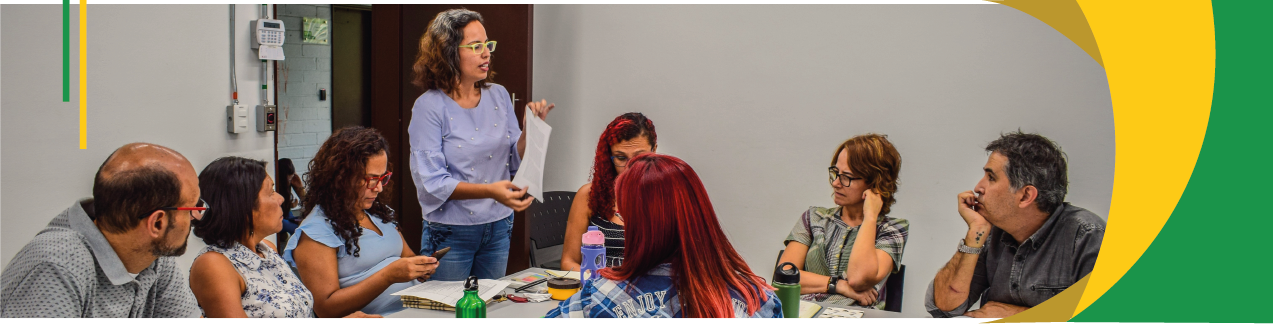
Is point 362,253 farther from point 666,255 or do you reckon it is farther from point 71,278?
point 666,255

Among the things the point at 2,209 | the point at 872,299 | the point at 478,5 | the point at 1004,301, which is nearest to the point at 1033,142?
the point at 1004,301

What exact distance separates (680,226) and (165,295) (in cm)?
Result: 110

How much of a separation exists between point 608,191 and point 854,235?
0.81 metres

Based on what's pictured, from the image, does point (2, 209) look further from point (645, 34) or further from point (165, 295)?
point (645, 34)

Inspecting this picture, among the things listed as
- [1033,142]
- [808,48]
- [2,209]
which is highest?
[808,48]

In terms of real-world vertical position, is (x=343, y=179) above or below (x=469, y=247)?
above

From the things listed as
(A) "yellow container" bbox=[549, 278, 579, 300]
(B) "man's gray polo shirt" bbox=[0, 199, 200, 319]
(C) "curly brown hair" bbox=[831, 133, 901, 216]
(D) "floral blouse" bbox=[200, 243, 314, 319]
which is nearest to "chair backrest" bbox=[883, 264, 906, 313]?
(C) "curly brown hair" bbox=[831, 133, 901, 216]

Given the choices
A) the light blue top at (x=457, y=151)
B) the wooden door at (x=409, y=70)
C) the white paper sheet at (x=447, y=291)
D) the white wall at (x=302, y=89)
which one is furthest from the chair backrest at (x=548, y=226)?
the white wall at (x=302, y=89)

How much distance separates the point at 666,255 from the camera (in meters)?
1.44

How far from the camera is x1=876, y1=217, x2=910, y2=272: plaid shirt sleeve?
92.2 inches

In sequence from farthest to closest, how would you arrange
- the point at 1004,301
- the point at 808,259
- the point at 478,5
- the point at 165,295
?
the point at 478,5
the point at 808,259
the point at 1004,301
the point at 165,295

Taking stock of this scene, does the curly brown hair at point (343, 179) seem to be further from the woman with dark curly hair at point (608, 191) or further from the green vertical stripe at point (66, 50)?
the green vertical stripe at point (66, 50)

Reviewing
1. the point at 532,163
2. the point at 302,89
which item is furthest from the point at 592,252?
the point at 302,89

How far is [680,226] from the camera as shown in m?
1.42
